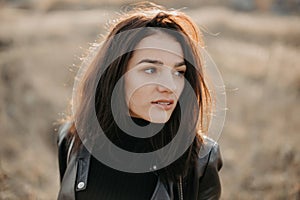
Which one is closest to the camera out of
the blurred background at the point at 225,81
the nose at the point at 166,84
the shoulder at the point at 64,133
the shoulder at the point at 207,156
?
the nose at the point at 166,84

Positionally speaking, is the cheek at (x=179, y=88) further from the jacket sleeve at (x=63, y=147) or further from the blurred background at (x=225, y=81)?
the blurred background at (x=225, y=81)

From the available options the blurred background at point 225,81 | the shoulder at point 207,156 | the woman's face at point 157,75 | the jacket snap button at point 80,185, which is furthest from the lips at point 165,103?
the blurred background at point 225,81

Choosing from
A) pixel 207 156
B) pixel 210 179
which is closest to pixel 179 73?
pixel 207 156

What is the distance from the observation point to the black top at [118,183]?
2047mm

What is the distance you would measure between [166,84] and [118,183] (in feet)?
1.39

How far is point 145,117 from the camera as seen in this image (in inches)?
80.0

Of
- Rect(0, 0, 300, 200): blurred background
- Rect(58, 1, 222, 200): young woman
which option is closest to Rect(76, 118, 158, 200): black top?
Rect(58, 1, 222, 200): young woman

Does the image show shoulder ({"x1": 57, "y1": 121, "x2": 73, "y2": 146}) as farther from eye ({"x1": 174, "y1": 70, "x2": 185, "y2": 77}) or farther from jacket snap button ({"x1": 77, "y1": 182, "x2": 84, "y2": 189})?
eye ({"x1": 174, "y1": 70, "x2": 185, "y2": 77})

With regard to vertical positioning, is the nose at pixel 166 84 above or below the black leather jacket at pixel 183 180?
above

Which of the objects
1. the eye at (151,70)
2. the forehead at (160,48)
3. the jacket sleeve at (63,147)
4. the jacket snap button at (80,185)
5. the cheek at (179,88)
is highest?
the forehead at (160,48)

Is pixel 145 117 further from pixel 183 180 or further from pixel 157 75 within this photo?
pixel 183 180

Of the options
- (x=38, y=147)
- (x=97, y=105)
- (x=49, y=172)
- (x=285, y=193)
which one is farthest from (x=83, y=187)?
(x=38, y=147)

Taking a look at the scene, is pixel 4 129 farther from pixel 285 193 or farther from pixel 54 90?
pixel 285 193

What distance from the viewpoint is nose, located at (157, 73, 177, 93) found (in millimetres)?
1953
